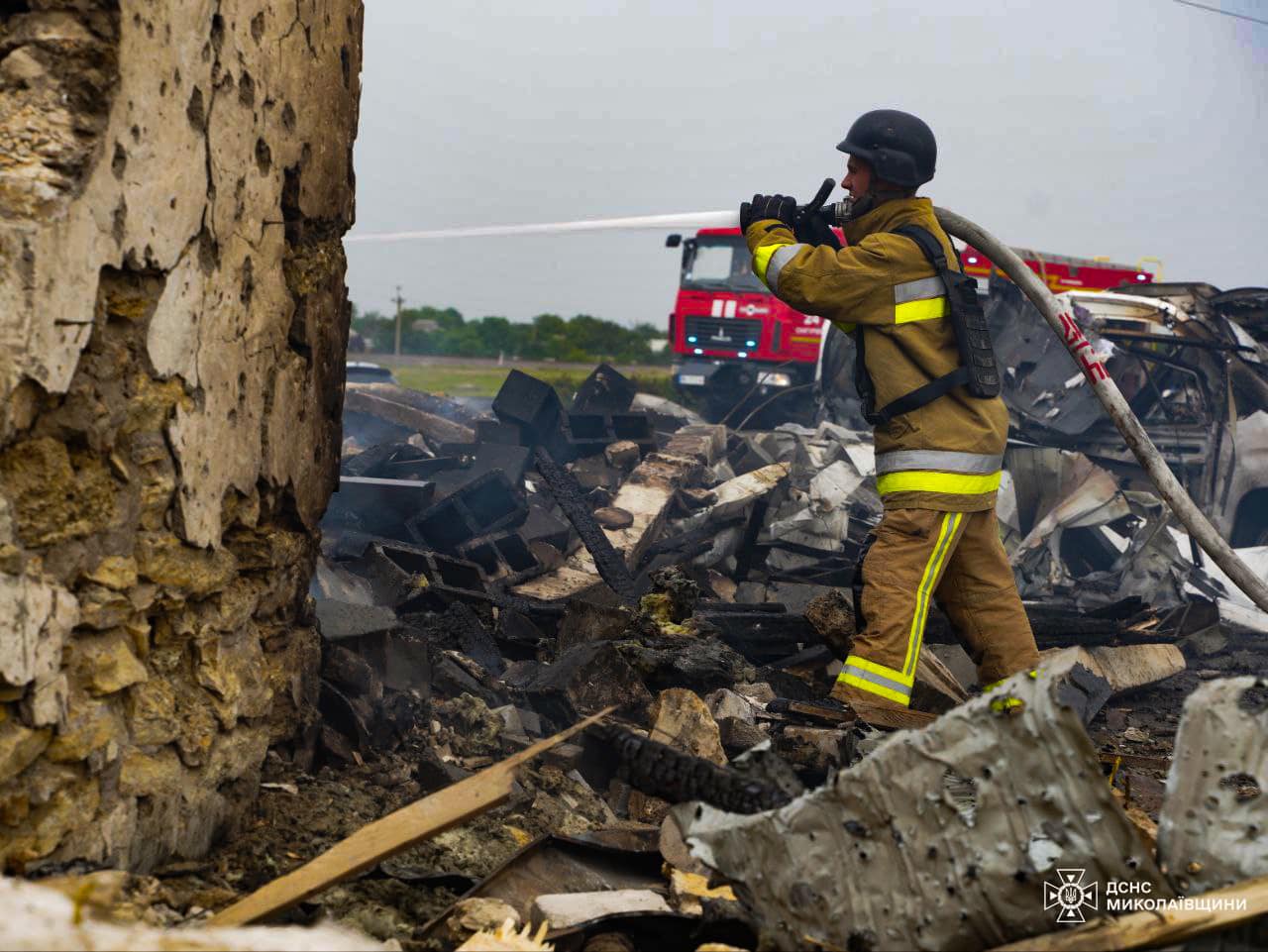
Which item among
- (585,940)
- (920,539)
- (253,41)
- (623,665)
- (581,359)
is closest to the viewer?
(585,940)

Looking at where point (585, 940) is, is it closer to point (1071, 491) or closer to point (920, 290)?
point (920, 290)

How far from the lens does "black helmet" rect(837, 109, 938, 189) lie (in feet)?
12.9

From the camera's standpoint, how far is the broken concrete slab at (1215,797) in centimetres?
189

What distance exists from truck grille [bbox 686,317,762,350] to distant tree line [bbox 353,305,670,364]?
2635 centimetres

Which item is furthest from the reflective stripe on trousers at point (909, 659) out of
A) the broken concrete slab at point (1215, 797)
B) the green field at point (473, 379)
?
the green field at point (473, 379)

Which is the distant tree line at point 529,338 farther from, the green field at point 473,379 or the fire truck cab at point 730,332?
the fire truck cab at point 730,332

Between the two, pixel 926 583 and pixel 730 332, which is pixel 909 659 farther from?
pixel 730 332

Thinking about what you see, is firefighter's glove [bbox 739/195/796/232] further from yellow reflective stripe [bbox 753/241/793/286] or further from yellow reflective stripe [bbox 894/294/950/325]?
yellow reflective stripe [bbox 894/294/950/325]

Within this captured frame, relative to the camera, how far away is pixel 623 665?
405 centimetres

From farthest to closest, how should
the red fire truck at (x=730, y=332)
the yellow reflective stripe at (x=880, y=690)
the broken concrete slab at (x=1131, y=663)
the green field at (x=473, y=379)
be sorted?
1. the green field at (x=473, y=379)
2. the red fire truck at (x=730, y=332)
3. the broken concrete slab at (x=1131, y=663)
4. the yellow reflective stripe at (x=880, y=690)

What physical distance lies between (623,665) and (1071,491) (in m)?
4.94

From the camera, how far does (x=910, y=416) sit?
3.82 m

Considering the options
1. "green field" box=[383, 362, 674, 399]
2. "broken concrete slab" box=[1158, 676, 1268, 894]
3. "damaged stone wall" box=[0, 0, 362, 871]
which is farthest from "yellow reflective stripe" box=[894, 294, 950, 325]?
"green field" box=[383, 362, 674, 399]

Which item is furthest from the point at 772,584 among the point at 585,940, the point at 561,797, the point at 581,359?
the point at 581,359
